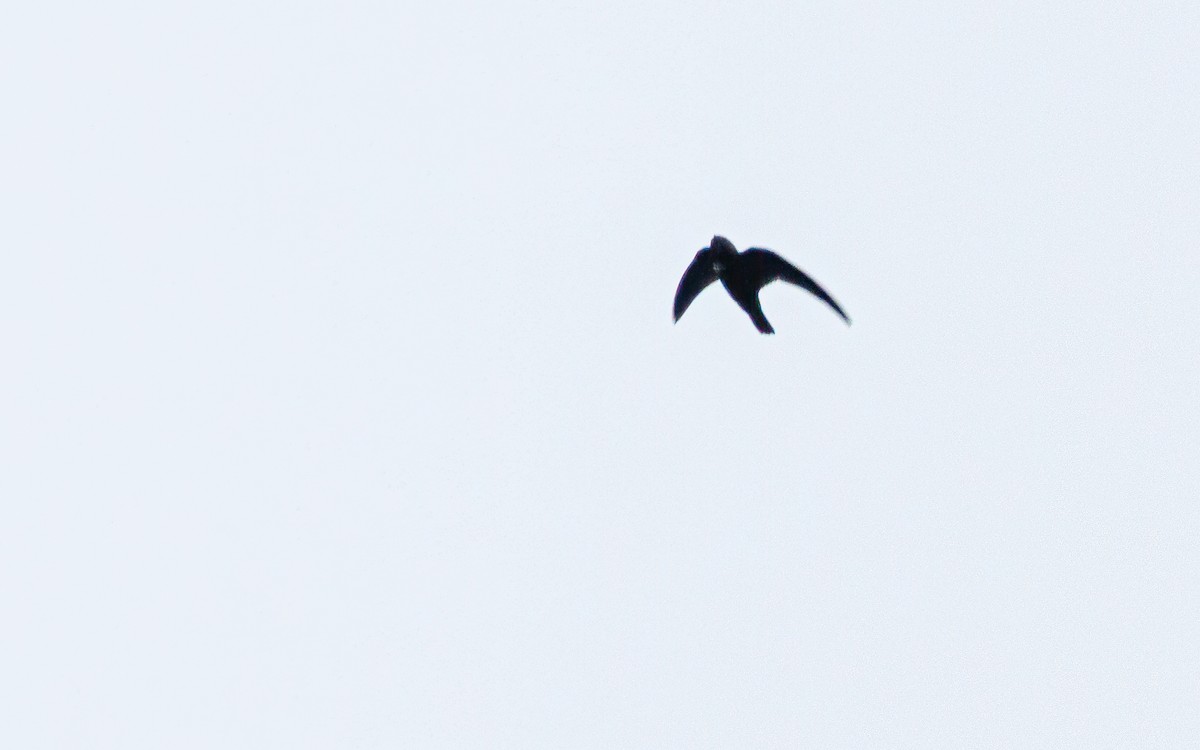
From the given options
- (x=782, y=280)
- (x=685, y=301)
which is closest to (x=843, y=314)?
(x=782, y=280)

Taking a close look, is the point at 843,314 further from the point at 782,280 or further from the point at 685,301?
the point at 685,301

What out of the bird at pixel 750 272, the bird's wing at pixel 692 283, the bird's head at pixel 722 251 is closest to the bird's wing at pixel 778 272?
the bird at pixel 750 272

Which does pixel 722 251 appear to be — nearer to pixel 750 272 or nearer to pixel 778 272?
pixel 750 272

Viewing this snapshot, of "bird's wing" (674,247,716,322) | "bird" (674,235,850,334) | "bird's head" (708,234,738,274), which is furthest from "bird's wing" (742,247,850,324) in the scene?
"bird's wing" (674,247,716,322)

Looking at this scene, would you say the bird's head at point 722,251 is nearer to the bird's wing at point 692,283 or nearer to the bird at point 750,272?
the bird at point 750,272

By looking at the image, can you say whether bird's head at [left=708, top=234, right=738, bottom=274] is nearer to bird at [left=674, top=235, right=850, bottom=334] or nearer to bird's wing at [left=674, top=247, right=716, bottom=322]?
bird at [left=674, top=235, right=850, bottom=334]
